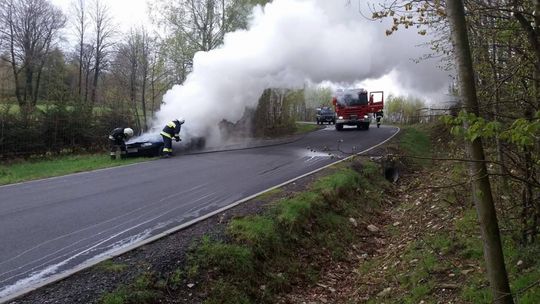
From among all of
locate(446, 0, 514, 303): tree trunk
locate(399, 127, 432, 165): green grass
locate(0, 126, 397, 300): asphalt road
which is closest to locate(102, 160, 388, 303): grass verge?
locate(0, 126, 397, 300): asphalt road

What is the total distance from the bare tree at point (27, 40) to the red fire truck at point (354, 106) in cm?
2944

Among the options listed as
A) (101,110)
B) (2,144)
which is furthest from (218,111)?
(2,144)

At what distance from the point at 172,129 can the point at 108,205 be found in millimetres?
8891

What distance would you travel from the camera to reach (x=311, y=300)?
19.6 ft

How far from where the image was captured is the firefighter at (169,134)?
1693cm

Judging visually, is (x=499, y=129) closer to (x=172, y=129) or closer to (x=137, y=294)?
(x=137, y=294)

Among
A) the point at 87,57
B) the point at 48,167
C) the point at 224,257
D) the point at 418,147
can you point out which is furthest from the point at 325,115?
the point at 224,257

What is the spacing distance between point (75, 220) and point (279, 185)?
463 cm

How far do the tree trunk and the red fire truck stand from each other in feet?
84.4

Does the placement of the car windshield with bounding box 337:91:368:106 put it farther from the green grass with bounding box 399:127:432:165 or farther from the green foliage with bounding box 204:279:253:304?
the green foliage with bounding box 204:279:253:304

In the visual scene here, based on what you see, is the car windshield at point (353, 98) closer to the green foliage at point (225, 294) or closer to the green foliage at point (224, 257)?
the green foliage at point (224, 257)

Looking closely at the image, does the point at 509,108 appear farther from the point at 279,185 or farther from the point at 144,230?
the point at 279,185

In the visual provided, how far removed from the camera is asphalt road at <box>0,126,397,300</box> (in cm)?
582

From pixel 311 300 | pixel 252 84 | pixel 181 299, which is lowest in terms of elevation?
pixel 311 300
